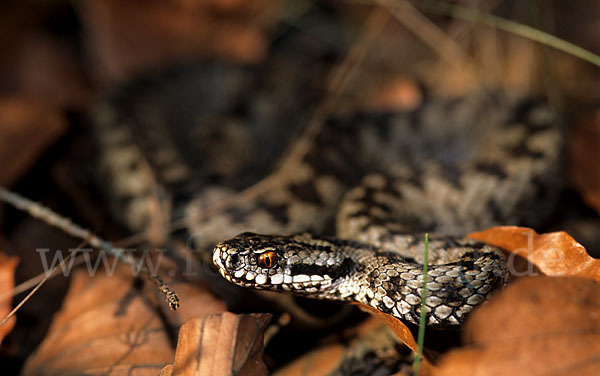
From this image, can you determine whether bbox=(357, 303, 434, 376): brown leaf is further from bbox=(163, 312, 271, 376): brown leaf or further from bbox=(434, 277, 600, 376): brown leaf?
bbox=(163, 312, 271, 376): brown leaf

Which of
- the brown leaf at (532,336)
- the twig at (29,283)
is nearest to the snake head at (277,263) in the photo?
the twig at (29,283)

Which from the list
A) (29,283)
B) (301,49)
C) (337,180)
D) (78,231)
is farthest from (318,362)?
(301,49)

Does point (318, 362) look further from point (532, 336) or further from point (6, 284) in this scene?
point (6, 284)

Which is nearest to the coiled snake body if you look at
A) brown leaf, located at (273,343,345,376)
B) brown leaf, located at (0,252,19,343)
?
brown leaf, located at (273,343,345,376)

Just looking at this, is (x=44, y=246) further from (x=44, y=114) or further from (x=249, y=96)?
A: (x=249, y=96)

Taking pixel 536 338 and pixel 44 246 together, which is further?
pixel 44 246

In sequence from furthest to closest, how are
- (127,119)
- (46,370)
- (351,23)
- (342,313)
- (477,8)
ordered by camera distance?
(351,23) → (477,8) → (127,119) → (342,313) → (46,370)

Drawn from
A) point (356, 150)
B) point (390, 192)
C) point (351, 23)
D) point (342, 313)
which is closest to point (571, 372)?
point (342, 313)

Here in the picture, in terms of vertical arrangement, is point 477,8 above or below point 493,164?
above
